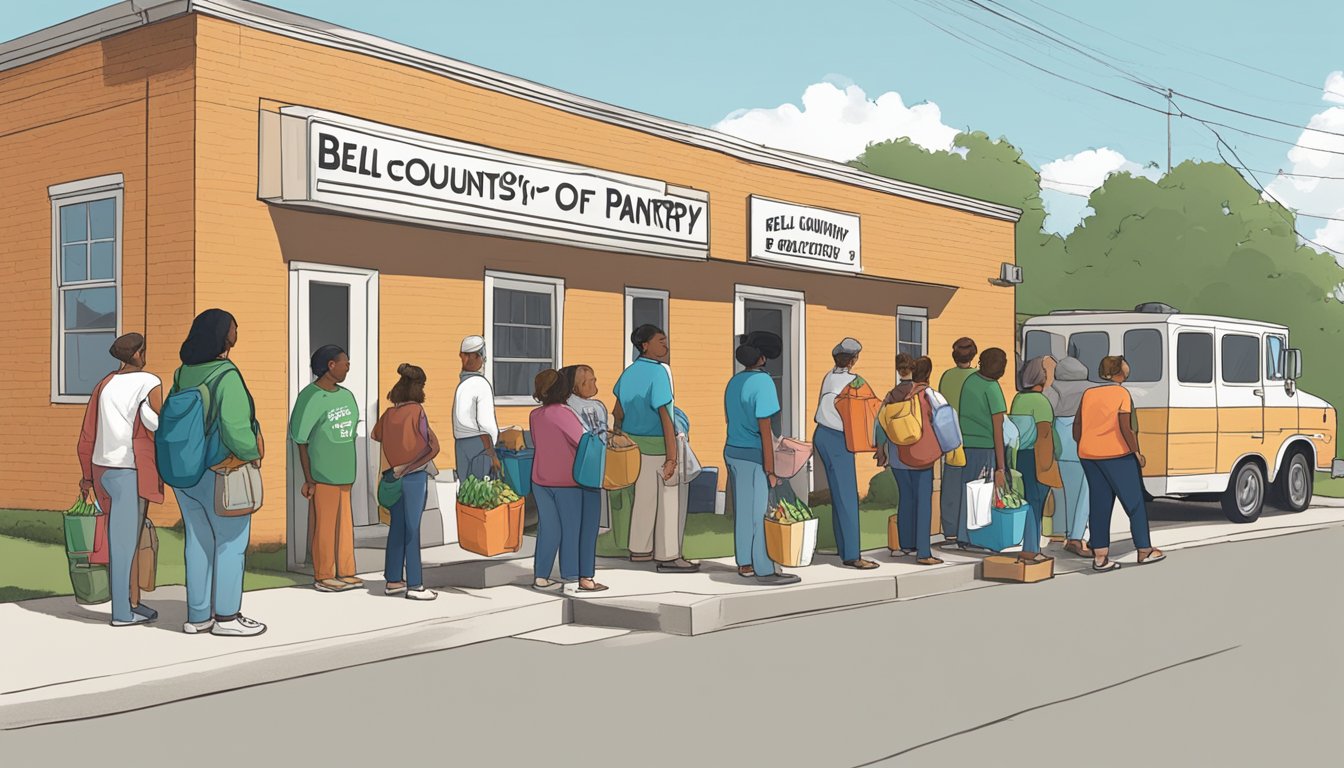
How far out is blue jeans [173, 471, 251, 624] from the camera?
27.6 feet

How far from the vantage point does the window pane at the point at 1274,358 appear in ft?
58.5

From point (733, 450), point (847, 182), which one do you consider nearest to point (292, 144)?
point (733, 450)

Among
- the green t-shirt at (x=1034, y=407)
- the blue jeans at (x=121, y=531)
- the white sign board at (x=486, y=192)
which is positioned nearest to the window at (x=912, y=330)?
the white sign board at (x=486, y=192)

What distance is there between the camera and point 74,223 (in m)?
13.1

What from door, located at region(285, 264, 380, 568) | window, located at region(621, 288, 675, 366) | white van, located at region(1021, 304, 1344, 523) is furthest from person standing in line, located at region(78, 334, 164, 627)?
white van, located at region(1021, 304, 1344, 523)

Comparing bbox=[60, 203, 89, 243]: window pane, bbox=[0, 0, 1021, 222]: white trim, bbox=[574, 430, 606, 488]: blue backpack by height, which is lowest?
Answer: bbox=[574, 430, 606, 488]: blue backpack

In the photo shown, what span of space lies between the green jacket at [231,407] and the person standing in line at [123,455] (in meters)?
0.43

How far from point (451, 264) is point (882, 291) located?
864cm

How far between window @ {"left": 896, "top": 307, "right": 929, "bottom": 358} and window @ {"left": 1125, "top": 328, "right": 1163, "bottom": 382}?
15.5 feet

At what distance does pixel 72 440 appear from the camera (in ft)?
42.3

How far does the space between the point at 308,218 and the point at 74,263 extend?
2.44m

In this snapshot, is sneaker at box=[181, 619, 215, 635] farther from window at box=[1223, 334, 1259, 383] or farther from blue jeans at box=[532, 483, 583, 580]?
window at box=[1223, 334, 1259, 383]

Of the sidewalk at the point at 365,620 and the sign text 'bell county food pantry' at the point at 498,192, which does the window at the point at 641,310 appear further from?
the sidewalk at the point at 365,620

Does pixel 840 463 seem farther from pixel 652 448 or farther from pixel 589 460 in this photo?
pixel 589 460
